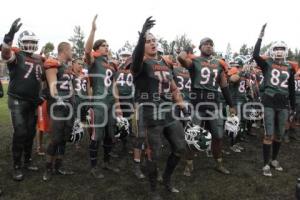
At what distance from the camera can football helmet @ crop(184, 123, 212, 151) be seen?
651cm

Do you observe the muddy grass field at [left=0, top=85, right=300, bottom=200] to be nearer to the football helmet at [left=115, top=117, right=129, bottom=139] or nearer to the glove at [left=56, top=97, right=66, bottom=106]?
the football helmet at [left=115, top=117, right=129, bottom=139]

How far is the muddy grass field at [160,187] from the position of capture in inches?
226

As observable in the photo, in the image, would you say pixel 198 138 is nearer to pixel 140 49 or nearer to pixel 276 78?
pixel 276 78

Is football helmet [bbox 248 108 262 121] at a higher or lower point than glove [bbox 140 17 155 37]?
lower

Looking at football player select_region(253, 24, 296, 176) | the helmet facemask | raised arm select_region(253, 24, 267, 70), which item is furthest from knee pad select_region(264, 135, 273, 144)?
the helmet facemask

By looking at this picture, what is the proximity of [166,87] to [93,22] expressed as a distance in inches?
65.8

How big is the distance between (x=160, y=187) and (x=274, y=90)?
9.66ft

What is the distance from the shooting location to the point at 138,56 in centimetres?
525

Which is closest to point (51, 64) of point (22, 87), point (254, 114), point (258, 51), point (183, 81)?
point (22, 87)

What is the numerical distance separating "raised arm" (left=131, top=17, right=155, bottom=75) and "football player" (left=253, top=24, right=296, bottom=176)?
2738mm

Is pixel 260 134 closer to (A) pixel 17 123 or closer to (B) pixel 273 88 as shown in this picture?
(B) pixel 273 88

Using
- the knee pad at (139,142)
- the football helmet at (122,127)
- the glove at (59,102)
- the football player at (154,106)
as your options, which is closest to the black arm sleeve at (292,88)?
the football player at (154,106)

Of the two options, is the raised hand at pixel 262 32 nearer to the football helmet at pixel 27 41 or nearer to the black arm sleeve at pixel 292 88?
the black arm sleeve at pixel 292 88

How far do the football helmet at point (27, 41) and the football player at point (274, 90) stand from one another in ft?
13.5
